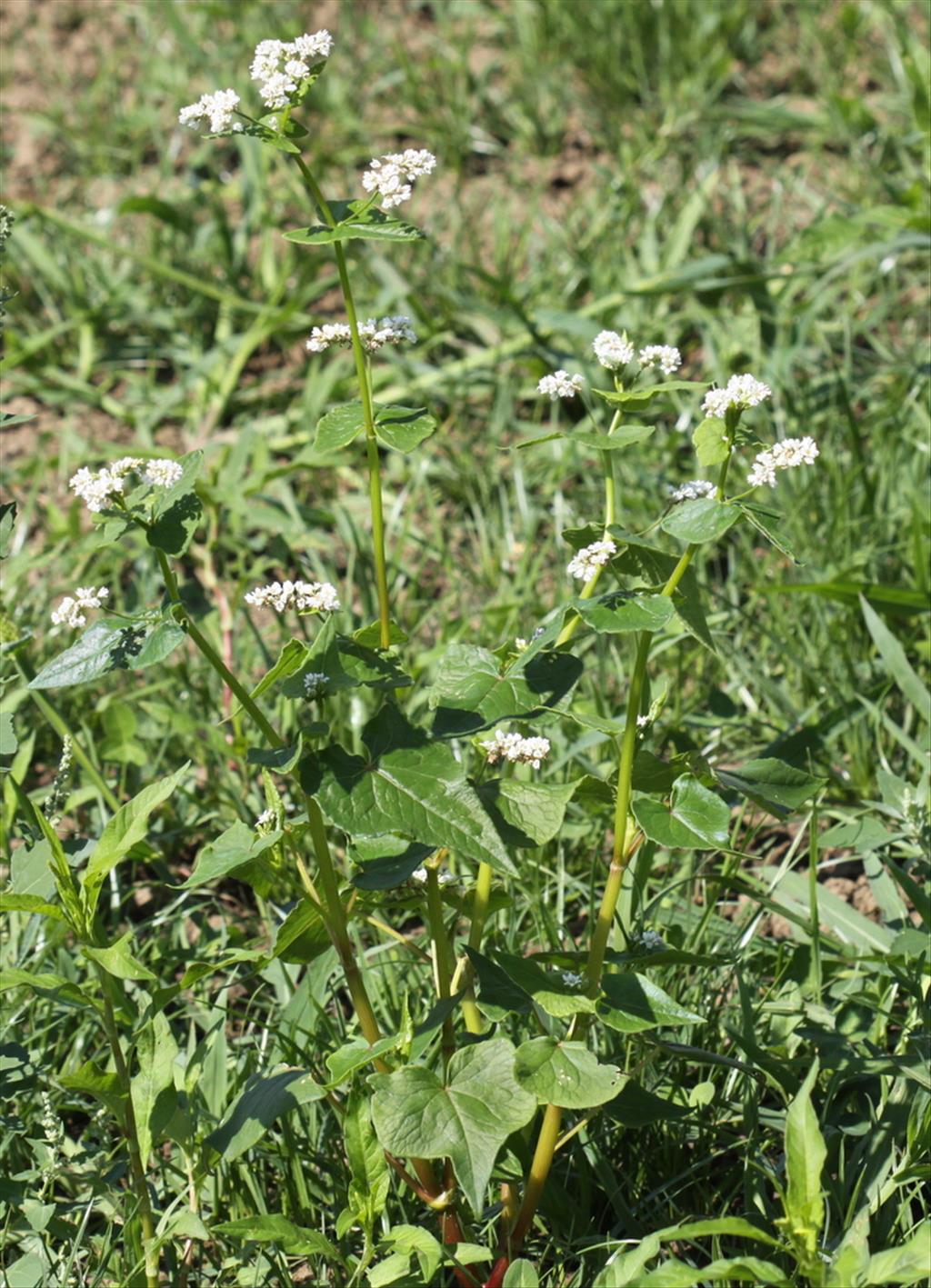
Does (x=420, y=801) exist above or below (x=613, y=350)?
below

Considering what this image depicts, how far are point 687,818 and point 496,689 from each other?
0.24m

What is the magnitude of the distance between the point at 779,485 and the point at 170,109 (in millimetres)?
2627

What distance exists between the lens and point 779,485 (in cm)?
308

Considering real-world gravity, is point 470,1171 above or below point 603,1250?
above

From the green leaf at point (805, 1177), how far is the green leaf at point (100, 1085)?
0.74 meters

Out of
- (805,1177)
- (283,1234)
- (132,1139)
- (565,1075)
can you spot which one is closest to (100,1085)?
(132,1139)

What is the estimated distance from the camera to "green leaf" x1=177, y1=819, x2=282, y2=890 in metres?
1.47

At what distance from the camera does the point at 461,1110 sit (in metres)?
1.51

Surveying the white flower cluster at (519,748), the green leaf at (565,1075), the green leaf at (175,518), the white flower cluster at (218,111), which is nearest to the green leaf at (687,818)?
the white flower cluster at (519,748)

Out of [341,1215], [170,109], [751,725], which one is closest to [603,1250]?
[341,1215]

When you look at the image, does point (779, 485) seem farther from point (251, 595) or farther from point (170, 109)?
point (170, 109)

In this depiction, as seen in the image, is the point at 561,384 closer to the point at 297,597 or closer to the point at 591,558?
the point at 591,558

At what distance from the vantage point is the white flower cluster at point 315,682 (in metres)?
1.44

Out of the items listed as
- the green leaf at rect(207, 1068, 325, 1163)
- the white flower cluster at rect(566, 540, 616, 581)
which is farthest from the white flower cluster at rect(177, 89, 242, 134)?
the green leaf at rect(207, 1068, 325, 1163)
